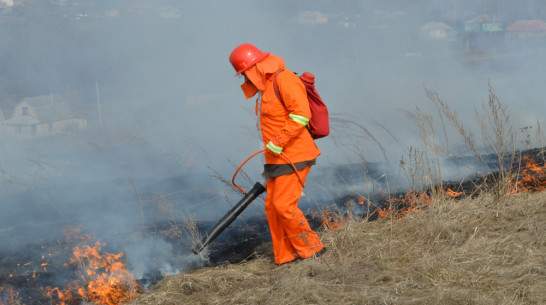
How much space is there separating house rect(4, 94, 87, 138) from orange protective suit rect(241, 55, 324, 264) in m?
5.22

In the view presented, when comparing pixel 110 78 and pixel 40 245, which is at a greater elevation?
pixel 110 78

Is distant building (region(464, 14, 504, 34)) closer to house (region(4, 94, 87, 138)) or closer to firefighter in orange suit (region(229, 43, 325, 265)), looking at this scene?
house (region(4, 94, 87, 138))

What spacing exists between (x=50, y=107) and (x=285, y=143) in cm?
602

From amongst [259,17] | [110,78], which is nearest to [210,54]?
[259,17]

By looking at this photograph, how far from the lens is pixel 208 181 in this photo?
6.11 meters

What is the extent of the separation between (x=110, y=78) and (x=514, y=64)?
818 centimetres

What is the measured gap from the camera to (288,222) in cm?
367

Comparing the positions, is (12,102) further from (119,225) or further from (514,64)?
(514,64)

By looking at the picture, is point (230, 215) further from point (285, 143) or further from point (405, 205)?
point (405, 205)

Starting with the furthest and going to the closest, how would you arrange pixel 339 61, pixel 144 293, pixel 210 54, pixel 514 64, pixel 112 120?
pixel 514 64, pixel 339 61, pixel 112 120, pixel 210 54, pixel 144 293

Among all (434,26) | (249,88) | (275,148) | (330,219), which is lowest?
(330,219)

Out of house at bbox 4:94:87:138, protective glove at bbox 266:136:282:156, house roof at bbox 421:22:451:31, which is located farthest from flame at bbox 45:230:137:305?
house roof at bbox 421:22:451:31

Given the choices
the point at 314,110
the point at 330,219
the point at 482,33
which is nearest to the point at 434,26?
the point at 482,33

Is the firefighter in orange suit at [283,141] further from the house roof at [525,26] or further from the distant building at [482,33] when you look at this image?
the house roof at [525,26]
